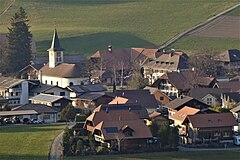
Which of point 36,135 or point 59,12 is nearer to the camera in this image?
point 36,135

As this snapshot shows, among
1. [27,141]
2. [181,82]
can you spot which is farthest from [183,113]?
[181,82]

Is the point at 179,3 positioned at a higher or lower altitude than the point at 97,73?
higher

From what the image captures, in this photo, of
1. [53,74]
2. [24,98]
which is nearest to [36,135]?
[24,98]

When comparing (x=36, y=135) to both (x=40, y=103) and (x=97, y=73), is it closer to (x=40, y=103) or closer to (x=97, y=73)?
(x=40, y=103)

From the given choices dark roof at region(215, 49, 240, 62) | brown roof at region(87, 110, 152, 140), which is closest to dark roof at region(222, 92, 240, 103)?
brown roof at region(87, 110, 152, 140)

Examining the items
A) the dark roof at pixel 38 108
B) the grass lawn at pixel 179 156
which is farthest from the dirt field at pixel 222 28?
the grass lawn at pixel 179 156

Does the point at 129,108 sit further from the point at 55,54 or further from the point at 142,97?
the point at 55,54
